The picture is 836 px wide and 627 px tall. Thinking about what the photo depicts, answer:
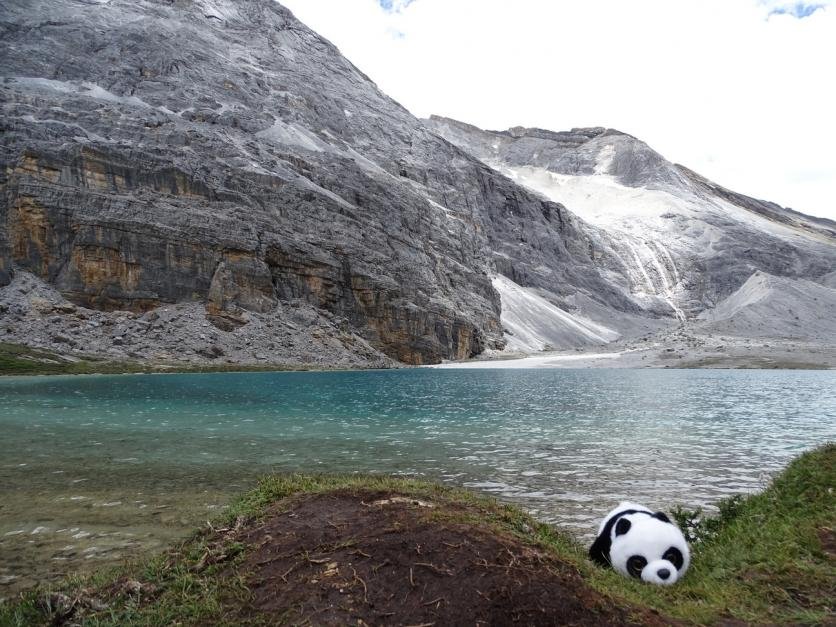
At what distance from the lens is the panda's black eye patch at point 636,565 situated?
7.93 m

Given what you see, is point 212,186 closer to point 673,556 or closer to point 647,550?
point 647,550

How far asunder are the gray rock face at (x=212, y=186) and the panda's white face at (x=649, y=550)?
96.0 m

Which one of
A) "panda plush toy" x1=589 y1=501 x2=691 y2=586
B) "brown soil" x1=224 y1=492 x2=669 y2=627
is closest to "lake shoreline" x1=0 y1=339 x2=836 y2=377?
"brown soil" x1=224 y1=492 x2=669 y2=627

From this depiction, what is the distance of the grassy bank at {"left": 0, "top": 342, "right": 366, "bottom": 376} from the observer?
69.5 meters

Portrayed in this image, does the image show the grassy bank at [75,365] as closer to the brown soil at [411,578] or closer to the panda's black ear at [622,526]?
the brown soil at [411,578]

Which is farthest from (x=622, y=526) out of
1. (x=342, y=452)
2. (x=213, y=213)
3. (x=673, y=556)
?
(x=213, y=213)

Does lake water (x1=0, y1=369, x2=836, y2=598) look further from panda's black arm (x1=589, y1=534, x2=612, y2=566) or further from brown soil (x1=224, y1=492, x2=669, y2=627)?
brown soil (x1=224, y1=492, x2=669, y2=627)

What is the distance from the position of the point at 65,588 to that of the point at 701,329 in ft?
495

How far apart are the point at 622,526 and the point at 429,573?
400cm

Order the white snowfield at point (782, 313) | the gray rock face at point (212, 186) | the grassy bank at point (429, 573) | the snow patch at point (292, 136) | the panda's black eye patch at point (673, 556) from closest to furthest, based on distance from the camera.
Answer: the grassy bank at point (429, 573)
the panda's black eye patch at point (673, 556)
the gray rock face at point (212, 186)
the snow patch at point (292, 136)
the white snowfield at point (782, 313)

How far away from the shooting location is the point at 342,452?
69.9ft

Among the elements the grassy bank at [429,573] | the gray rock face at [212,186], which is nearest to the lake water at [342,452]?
the grassy bank at [429,573]

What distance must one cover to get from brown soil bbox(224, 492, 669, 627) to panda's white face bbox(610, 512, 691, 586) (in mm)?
2146

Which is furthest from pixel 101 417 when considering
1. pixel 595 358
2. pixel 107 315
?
pixel 595 358
